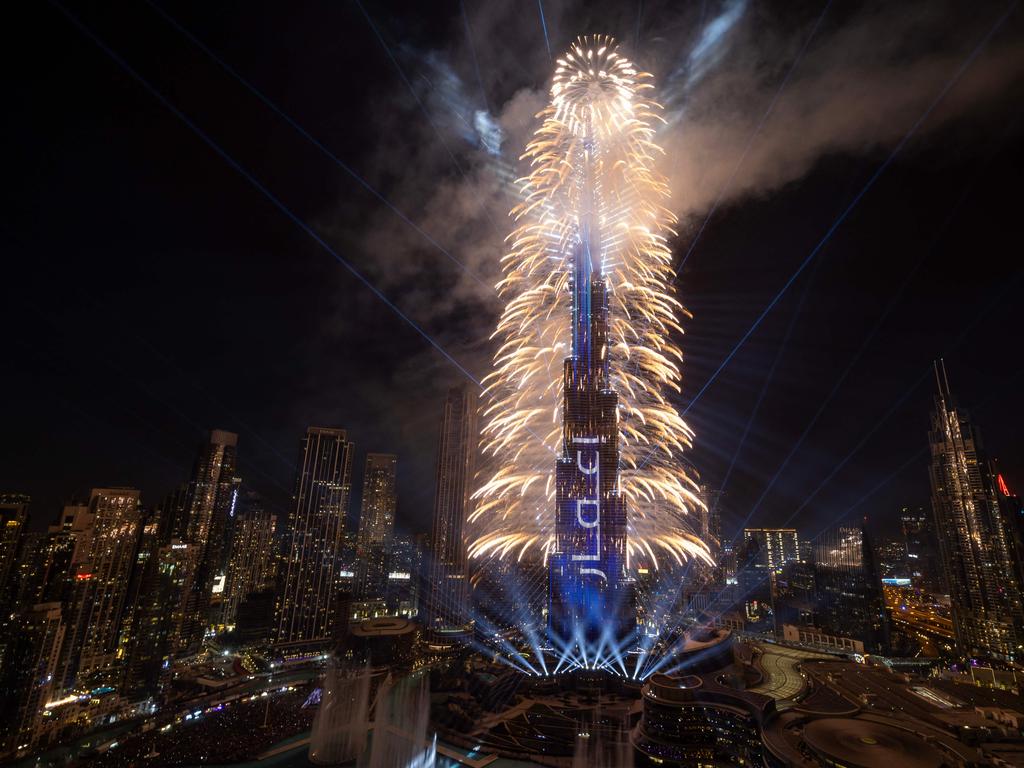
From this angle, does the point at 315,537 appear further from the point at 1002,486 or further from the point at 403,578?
the point at 1002,486

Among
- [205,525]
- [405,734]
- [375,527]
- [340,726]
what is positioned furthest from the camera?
[375,527]

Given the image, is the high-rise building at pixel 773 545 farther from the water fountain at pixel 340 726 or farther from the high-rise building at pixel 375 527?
the water fountain at pixel 340 726

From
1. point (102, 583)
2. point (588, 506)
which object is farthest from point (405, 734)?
Result: point (102, 583)

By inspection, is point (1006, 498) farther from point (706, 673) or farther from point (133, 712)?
point (133, 712)

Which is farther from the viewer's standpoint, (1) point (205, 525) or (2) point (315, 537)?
(1) point (205, 525)

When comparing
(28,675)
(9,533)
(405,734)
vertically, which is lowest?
(28,675)

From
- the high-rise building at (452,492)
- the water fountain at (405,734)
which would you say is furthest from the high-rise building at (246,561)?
the water fountain at (405,734)
